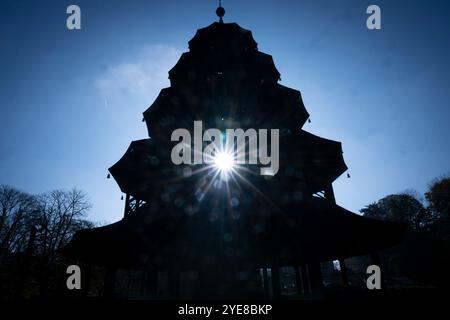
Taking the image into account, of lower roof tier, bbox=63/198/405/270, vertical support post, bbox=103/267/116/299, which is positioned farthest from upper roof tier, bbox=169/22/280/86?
vertical support post, bbox=103/267/116/299

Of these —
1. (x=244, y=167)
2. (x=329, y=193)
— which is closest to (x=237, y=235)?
Answer: (x=244, y=167)

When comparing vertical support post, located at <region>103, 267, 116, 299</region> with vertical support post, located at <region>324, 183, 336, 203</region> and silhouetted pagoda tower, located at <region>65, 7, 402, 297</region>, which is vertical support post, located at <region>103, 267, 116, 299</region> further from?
vertical support post, located at <region>324, 183, 336, 203</region>

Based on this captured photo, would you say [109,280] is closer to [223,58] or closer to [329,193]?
[329,193]

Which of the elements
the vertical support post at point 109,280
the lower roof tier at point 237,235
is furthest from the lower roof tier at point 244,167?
the vertical support post at point 109,280

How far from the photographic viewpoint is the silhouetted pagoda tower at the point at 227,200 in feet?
17.2

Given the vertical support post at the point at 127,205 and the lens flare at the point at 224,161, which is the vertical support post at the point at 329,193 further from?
the vertical support post at the point at 127,205

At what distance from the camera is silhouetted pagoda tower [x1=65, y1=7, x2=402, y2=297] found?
17.2 ft

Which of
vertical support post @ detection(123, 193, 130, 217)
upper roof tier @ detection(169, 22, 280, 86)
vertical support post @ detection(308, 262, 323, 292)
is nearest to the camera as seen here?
vertical support post @ detection(308, 262, 323, 292)

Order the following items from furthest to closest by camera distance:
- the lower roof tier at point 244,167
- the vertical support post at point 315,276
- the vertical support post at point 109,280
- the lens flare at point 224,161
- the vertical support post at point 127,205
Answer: the vertical support post at point 127,205 → the vertical support post at point 315,276 → the lower roof tier at point 244,167 → the lens flare at point 224,161 → the vertical support post at point 109,280

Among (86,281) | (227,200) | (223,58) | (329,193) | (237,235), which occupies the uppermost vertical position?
(223,58)

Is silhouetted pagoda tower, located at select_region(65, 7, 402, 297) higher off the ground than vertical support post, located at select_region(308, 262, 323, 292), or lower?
higher

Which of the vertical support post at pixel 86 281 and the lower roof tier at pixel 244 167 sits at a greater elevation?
the lower roof tier at pixel 244 167

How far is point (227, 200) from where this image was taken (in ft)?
18.9
